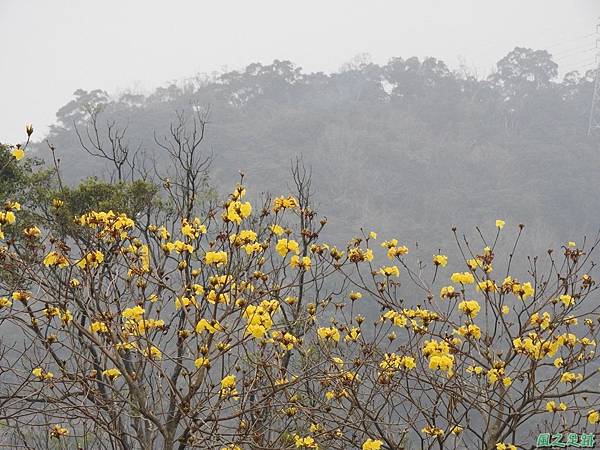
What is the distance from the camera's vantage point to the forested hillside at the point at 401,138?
106ft

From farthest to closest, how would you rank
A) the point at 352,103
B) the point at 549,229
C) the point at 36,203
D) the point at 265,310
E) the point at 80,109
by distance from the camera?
the point at 352,103, the point at 80,109, the point at 549,229, the point at 36,203, the point at 265,310

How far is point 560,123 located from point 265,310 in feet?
135

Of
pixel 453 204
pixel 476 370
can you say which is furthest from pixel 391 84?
pixel 476 370

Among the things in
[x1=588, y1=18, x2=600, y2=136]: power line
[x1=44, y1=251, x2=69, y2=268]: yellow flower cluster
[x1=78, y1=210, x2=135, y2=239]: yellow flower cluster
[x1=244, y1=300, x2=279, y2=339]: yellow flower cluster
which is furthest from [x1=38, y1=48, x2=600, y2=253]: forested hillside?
[x1=244, y1=300, x2=279, y2=339]: yellow flower cluster

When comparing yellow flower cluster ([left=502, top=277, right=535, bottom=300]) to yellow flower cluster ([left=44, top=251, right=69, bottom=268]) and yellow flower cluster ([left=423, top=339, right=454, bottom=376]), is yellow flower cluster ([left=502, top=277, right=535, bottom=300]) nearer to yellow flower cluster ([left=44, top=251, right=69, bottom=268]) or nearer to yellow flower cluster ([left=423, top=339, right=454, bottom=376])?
yellow flower cluster ([left=423, top=339, right=454, bottom=376])

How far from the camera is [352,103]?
42.4 metres

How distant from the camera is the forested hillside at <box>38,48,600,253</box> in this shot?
32312 millimetres

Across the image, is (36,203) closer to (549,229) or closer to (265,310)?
(265,310)

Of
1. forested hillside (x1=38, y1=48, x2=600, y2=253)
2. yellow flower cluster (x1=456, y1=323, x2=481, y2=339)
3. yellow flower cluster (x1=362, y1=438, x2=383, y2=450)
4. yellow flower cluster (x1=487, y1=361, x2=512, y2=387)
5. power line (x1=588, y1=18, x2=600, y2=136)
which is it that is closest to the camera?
yellow flower cluster (x1=487, y1=361, x2=512, y2=387)

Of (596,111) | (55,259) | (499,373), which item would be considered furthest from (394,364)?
(596,111)

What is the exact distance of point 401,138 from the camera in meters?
39.0

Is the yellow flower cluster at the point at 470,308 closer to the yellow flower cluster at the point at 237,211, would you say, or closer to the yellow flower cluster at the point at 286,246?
the yellow flower cluster at the point at 286,246

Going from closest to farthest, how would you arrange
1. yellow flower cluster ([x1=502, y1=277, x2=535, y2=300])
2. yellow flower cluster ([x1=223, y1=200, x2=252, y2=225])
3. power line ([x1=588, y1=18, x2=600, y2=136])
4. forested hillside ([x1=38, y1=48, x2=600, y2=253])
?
yellow flower cluster ([x1=223, y1=200, x2=252, y2=225])
yellow flower cluster ([x1=502, y1=277, x2=535, y2=300])
forested hillside ([x1=38, y1=48, x2=600, y2=253])
power line ([x1=588, y1=18, x2=600, y2=136])

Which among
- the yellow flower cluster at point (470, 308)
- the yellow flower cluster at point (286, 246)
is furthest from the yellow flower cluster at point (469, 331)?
the yellow flower cluster at point (286, 246)
